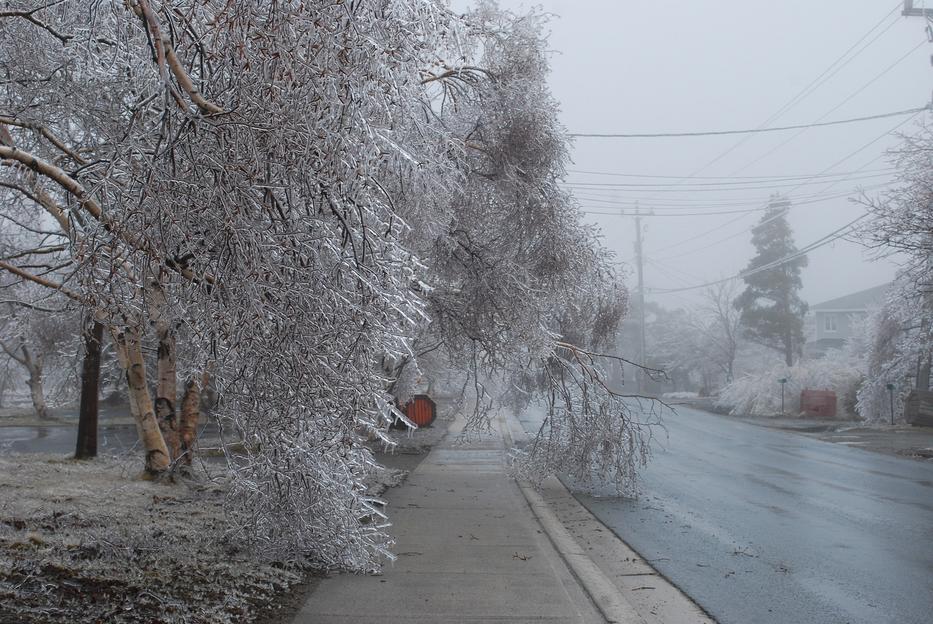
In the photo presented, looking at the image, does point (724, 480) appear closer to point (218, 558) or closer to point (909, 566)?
point (909, 566)

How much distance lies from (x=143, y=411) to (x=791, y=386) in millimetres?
33107

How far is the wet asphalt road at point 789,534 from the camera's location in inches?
271

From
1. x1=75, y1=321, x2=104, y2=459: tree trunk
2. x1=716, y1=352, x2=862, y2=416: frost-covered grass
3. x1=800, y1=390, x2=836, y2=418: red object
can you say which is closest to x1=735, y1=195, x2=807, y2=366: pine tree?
x1=716, y1=352, x2=862, y2=416: frost-covered grass

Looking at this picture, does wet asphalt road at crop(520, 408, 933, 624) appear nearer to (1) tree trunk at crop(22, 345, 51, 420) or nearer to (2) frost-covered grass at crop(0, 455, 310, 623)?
(2) frost-covered grass at crop(0, 455, 310, 623)

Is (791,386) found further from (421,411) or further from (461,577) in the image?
(461,577)

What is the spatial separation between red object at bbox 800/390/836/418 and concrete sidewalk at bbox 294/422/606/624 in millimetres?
26894

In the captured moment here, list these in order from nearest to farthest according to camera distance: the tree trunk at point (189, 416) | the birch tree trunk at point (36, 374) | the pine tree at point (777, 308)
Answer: the tree trunk at point (189, 416) < the birch tree trunk at point (36, 374) < the pine tree at point (777, 308)

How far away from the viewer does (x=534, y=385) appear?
14.8 metres

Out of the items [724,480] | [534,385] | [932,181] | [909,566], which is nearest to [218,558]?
[909,566]

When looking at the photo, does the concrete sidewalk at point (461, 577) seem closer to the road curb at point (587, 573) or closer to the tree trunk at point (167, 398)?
the road curb at point (587, 573)

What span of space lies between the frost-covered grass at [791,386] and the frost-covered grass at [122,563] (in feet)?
106

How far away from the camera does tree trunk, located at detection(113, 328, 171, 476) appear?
10719 millimetres

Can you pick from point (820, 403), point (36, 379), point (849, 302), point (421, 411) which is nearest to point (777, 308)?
point (849, 302)

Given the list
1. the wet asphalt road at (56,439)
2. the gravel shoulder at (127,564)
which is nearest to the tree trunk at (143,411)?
the gravel shoulder at (127,564)
